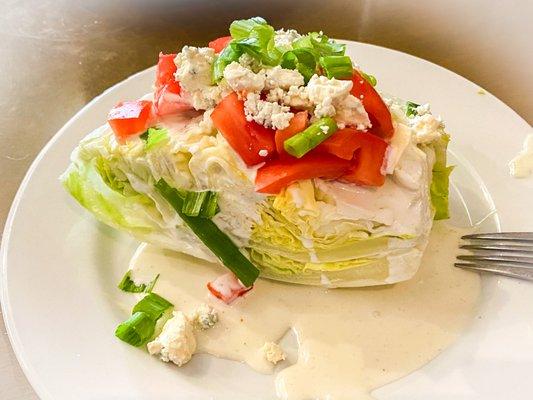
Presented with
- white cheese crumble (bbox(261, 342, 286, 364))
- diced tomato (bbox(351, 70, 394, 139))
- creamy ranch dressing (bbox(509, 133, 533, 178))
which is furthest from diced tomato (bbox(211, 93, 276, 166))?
creamy ranch dressing (bbox(509, 133, 533, 178))

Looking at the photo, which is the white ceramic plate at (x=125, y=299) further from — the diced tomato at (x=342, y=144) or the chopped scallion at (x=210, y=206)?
the diced tomato at (x=342, y=144)

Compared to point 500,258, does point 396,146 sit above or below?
above

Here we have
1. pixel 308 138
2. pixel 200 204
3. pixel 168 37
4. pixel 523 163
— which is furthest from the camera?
pixel 168 37

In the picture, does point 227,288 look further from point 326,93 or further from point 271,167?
point 326,93

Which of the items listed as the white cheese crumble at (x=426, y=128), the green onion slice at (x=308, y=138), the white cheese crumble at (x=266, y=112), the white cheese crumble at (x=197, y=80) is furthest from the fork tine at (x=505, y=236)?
the white cheese crumble at (x=197, y=80)

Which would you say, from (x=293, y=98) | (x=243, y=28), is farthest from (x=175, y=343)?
(x=243, y=28)

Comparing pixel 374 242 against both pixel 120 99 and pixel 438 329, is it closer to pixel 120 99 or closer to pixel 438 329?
pixel 438 329

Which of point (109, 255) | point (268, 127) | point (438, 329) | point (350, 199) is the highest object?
point (268, 127)

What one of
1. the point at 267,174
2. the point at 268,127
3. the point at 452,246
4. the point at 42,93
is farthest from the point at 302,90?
the point at 42,93
